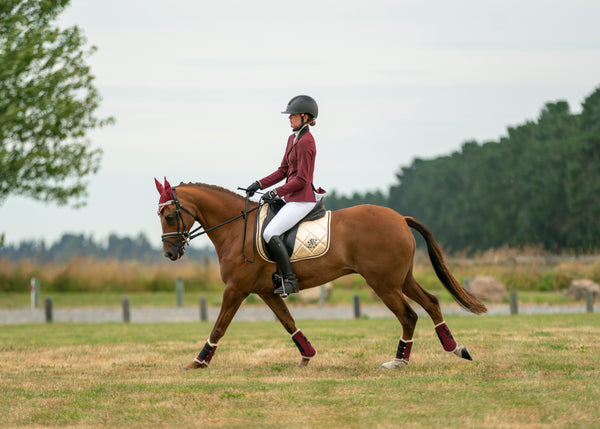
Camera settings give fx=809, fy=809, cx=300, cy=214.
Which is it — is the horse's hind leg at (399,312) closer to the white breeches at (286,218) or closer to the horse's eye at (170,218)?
the white breeches at (286,218)

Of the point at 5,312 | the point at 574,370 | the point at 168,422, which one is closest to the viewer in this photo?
the point at 168,422

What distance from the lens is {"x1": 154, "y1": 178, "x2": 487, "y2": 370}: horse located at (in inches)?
384

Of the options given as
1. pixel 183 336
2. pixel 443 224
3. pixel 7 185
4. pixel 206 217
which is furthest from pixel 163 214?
pixel 443 224

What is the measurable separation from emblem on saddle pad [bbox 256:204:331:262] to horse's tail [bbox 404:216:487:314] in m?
1.15

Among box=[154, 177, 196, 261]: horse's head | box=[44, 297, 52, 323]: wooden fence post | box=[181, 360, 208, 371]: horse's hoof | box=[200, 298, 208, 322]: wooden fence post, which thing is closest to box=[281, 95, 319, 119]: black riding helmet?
box=[154, 177, 196, 261]: horse's head

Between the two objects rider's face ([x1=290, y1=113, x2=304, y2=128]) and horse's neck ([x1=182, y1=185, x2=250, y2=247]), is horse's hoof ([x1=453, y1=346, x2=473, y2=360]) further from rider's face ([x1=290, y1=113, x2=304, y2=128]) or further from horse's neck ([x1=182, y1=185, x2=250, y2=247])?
rider's face ([x1=290, y1=113, x2=304, y2=128])

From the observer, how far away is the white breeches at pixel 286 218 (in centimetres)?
981

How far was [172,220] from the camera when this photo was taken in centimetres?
1008

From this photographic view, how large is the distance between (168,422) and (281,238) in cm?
340

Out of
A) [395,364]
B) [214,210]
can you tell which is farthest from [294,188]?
[395,364]

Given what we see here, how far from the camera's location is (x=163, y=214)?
10.1 m

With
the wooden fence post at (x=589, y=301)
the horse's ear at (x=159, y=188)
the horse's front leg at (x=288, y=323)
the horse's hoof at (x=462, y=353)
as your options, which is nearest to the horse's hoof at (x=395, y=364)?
the horse's hoof at (x=462, y=353)

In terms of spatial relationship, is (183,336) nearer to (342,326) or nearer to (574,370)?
(342,326)

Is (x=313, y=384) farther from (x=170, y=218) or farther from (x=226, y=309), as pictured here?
(x=170, y=218)
